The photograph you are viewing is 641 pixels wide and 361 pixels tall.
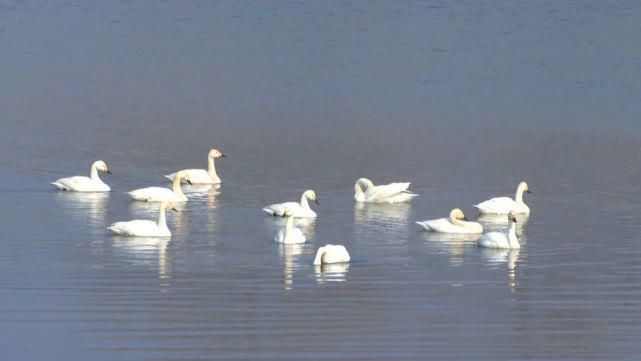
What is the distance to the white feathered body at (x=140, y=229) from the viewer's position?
2477cm

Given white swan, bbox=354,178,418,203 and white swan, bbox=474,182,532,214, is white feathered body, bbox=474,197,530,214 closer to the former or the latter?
white swan, bbox=474,182,532,214

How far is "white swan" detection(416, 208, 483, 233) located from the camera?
25.8 m

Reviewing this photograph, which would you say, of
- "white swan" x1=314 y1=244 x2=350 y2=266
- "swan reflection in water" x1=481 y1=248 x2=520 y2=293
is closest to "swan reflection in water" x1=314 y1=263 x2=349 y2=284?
"white swan" x1=314 y1=244 x2=350 y2=266

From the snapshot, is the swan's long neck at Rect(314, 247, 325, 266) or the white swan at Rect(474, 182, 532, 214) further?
the white swan at Rect(474, 182, 532, 214)

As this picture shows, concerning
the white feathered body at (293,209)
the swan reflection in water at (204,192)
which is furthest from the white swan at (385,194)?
the swan reflection in water at (204,192)

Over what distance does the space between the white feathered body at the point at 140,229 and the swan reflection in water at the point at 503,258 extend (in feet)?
14.6

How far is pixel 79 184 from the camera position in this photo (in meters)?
29.7

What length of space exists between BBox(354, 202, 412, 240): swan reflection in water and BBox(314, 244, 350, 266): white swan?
2608 mm

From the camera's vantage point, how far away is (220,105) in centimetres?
4366

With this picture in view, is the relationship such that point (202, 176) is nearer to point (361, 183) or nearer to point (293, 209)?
point (361, 183)

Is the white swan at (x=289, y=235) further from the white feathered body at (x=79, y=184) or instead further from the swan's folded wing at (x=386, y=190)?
the white feathered body at (x=79, y=184)

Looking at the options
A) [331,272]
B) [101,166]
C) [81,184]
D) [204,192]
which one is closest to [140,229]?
[331,272]

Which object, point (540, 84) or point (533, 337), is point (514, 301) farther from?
point (540, 84)

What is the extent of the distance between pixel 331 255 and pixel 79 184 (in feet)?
27.9
